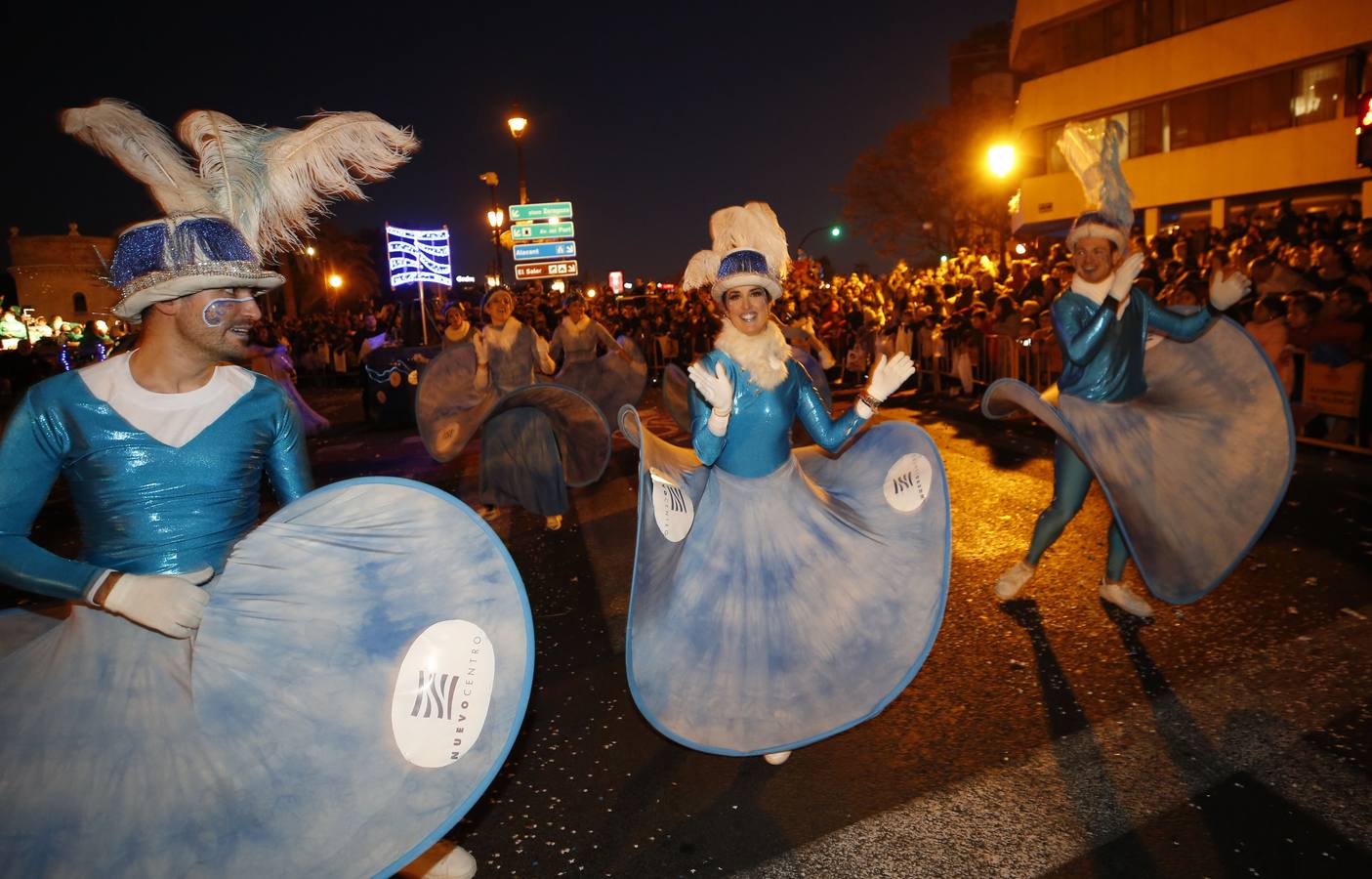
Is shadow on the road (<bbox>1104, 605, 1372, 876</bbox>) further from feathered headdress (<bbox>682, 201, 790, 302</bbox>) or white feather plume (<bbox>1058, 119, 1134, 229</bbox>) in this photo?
white feather plume (<bbox>1058, 119, 1134, 229</bbox>)

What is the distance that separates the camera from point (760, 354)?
12.3ft

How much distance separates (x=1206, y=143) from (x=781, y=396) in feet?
105

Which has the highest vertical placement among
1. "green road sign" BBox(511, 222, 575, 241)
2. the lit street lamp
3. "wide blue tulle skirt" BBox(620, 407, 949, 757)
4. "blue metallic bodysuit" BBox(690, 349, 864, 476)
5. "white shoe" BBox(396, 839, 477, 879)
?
"green road sign" BBox(511, 222, 575, 241)

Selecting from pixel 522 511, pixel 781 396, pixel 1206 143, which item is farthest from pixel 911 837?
pixel 1206 143

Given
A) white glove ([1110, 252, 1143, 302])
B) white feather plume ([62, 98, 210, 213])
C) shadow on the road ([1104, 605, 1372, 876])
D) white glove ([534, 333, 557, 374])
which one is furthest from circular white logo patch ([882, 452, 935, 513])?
white glove ([534, 333, 557, 374])

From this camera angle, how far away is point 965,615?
4973 millimetres

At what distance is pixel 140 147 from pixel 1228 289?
5011 mm

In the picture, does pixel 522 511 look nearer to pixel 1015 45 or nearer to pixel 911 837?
pixel 911 837

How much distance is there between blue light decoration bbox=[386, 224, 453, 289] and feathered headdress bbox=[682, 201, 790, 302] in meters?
16.9

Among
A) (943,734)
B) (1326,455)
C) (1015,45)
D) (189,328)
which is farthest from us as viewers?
(1015,45)

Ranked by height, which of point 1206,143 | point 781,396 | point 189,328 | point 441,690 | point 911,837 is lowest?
point 911,837

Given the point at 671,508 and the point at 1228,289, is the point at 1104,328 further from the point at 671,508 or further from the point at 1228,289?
the point at 671,508

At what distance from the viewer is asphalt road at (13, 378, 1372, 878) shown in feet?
9.66

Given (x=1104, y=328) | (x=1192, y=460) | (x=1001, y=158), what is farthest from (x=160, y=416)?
(x=1001, y=158)
